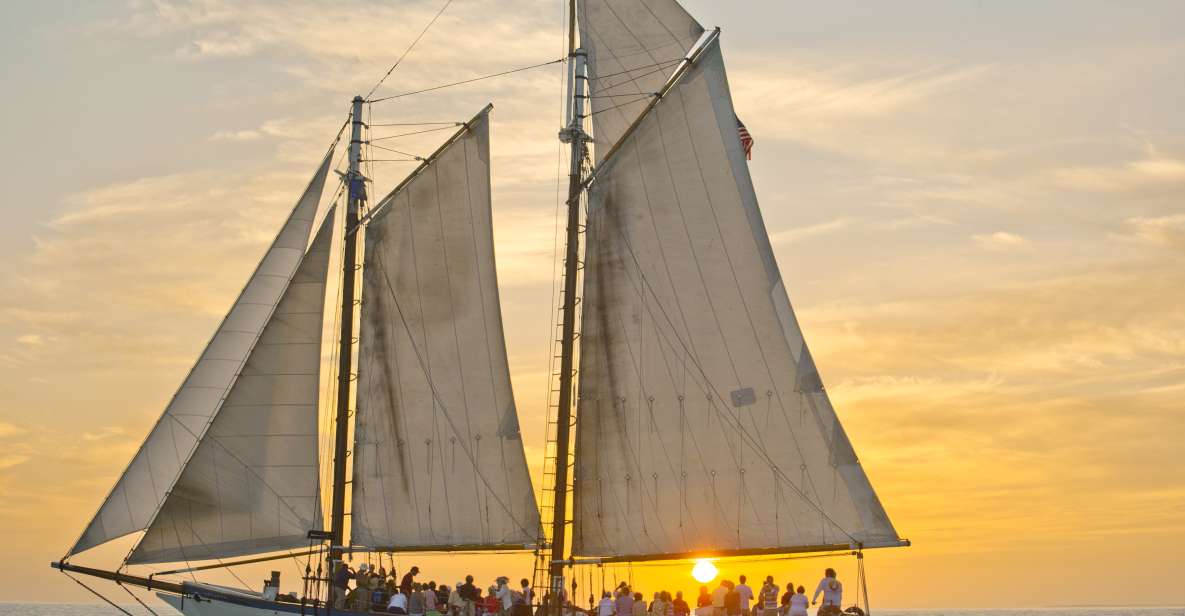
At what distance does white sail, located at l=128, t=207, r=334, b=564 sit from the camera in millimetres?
69312

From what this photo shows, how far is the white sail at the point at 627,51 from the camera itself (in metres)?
74.8

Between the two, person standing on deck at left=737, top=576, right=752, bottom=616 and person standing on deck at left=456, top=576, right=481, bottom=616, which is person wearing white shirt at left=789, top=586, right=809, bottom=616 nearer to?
person standing on deck at left=737, top=576, right=752, bottom=616

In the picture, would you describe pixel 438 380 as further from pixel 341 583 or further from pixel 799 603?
pixel 799 603

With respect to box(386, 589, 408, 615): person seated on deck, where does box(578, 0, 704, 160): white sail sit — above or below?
above

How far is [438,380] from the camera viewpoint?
73500mm

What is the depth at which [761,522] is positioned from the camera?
69188mm

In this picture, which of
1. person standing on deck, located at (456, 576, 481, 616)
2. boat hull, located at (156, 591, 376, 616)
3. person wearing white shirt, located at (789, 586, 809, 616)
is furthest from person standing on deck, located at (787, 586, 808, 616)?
boat hull, located at (156, 591, 376, 616)

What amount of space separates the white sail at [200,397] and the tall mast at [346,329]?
3.66 metres

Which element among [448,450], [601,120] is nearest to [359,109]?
[601,120]

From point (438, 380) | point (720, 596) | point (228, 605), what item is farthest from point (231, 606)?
point (720, 596)

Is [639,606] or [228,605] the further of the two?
[228,605]

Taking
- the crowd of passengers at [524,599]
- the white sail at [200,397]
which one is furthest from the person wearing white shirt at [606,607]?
the white sail at [200,397]

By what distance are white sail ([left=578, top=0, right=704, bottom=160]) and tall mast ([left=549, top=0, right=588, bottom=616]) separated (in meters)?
0.59

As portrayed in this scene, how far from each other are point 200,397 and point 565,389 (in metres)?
13.7
